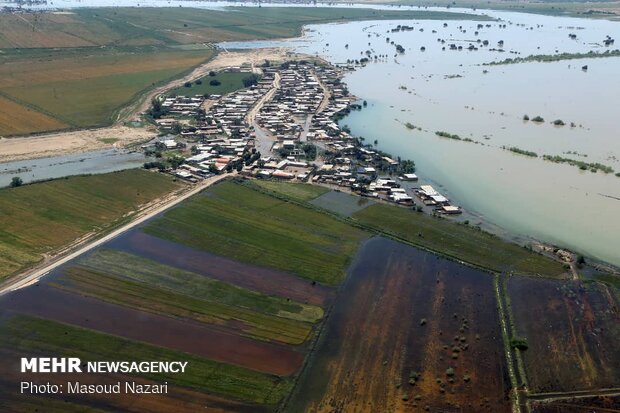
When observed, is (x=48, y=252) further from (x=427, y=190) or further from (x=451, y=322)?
(x=427, y=190)

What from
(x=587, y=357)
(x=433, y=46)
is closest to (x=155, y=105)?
(x=587, y=357)

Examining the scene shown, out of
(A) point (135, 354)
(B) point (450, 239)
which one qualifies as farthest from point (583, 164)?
(A) point (135, 354)

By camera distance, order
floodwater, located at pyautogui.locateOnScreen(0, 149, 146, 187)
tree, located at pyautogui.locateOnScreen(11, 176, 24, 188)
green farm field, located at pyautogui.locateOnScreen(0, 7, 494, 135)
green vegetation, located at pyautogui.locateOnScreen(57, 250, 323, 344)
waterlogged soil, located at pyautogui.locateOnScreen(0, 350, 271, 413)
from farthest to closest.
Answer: green farm field, located at pyautogui.locateOnScreen(0, 7, 494, 135) < floodwater, located at pyautogui.locateOnScreen(0, 149, 146, 187) < tree, located at pyautogui.locateOnScreen(11, 176, 24, 188) < green vegetation, located at pyautogui.locateOnScreen(57, 250, 323, 344) < waterlogged soil, located at pyautogui.locateOnScreen(0, 350, 271, 413)

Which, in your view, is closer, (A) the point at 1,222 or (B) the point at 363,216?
(A) the point at 1,222

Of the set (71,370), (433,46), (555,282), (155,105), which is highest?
(433,46)

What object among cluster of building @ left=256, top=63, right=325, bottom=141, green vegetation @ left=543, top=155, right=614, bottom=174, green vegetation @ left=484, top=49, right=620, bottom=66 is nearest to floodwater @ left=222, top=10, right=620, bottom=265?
green vegetation @ left=543, top=155, right=614, bottom=174

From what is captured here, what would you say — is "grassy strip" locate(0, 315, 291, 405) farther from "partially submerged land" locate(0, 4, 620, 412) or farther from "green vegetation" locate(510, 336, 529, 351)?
"green vegetation" locate(510, 336, 529, 351)

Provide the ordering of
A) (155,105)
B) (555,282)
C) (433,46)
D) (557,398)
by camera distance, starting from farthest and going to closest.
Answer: (433,46) → (155,105) → (555,282) → (557,398)

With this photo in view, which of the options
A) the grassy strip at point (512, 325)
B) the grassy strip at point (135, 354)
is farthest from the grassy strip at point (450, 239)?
the grassy strip at point (135, 354)
